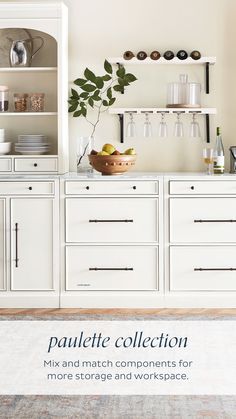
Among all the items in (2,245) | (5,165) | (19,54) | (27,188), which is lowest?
(2,245)

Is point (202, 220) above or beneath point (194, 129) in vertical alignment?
beneath

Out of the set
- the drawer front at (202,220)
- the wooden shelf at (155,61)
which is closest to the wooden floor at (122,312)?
the drawer front at (202,220)

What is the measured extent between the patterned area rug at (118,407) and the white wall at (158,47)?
2.86 m

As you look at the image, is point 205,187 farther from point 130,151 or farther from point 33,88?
point 33,88

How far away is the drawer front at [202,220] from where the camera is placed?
17.4 ft

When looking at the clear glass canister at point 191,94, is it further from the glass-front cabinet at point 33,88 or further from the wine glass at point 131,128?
the glass-front cabinet at point 33,88

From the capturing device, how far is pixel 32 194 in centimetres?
534

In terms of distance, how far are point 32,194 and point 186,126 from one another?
128 cm

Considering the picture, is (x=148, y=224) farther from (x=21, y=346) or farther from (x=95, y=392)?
(x=95, y=392)

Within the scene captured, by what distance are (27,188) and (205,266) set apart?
1275mm

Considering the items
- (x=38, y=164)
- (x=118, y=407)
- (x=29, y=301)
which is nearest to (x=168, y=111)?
(x=38, y=164)

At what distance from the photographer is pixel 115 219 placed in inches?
210

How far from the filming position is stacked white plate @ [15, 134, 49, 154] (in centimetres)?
568

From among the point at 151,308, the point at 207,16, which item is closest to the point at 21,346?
the point at 151,308
